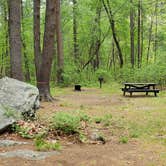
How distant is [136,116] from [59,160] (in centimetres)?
499

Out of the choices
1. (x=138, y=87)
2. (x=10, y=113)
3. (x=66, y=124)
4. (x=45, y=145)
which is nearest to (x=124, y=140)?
(x=66, y=124)

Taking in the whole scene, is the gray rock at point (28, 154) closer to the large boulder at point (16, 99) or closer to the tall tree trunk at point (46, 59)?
the large boulder at point (16, 99)

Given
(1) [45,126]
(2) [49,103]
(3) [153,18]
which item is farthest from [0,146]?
(3) [153,18]

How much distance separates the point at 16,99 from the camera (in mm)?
8164

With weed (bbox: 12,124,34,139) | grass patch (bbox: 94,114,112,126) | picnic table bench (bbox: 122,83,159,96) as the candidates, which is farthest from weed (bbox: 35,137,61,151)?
picnic table bench (bbox: 122,83,159,96)

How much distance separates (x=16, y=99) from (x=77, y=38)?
2442cm

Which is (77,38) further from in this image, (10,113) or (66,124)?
(66,124)

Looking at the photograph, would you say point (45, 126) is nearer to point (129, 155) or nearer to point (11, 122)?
point (11, 122)

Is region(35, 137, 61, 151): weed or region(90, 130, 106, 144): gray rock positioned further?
region(90, 130, 106, 144): gray rock

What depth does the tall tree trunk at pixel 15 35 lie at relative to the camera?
11609mm

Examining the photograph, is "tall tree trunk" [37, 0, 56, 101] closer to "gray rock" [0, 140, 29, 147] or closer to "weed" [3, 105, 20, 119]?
"weed" [3, 105, 20, 119]

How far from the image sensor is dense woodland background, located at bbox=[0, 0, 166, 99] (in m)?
13.6

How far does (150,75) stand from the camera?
21.3 metres

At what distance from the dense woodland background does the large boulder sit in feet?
10.8
